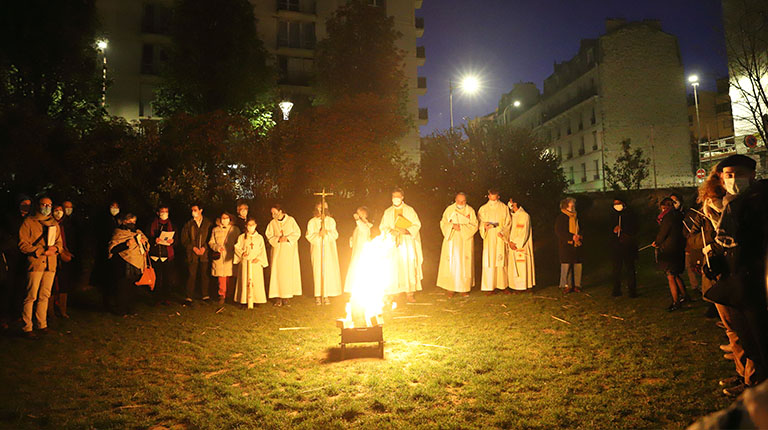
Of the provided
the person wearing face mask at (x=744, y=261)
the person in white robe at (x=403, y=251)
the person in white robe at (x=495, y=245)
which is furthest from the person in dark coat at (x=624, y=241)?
the person wearing face mask at (x=744, y=261)

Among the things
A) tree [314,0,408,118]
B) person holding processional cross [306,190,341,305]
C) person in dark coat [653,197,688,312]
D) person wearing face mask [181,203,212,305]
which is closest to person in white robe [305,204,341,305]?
person holding processional cross [306,190,341,305]

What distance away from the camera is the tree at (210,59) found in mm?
22391

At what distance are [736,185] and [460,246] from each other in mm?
7651

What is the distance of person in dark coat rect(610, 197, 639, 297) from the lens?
32.2 feet

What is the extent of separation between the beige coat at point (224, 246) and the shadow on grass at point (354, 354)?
205 inches

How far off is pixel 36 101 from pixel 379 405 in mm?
16812

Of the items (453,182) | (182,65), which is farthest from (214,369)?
(182,65)

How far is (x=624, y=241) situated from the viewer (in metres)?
9.88

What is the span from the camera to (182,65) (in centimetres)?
2219

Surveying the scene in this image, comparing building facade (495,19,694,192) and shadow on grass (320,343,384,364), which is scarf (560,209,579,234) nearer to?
shadow on grass (320,343,384,364)

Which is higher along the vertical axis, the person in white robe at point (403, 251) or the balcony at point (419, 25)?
the balcony at point (419, 25)

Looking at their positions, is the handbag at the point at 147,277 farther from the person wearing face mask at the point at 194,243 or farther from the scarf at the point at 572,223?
the scarf at the point at 572,223

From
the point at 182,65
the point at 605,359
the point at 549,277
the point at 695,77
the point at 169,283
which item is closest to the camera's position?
the point at 605,359

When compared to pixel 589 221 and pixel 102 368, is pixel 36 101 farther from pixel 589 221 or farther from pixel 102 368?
pixel 589 221
